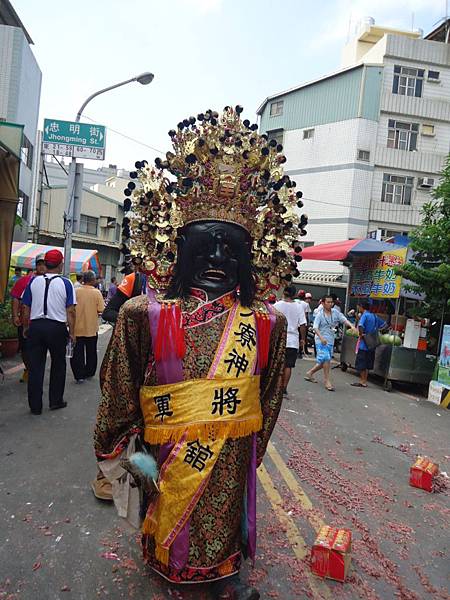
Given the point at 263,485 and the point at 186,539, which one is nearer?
the point at 186,539

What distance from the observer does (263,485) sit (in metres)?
4.05

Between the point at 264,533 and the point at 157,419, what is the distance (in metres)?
1.43

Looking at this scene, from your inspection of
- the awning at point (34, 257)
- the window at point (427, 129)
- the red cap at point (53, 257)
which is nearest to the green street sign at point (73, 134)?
the awning at point (34, 257)

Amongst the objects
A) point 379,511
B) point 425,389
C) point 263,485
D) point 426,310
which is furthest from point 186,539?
point 425,389

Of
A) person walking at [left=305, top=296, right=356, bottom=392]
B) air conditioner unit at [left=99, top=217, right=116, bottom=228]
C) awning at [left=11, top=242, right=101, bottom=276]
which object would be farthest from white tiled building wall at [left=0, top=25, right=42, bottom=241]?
person walking at [left=305, top=296, right=356, bottom=392]

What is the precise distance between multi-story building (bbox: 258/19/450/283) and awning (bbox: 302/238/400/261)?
1114 centimetres

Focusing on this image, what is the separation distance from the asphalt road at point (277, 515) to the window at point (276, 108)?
24.4 m

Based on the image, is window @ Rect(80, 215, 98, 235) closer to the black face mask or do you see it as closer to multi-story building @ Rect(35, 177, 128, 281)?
multi-story building @ Rect(35, 177, 128, 281)

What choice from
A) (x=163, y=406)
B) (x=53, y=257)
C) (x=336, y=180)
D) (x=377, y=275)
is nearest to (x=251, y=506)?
(x=163, y=406)

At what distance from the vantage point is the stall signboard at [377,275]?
999cm

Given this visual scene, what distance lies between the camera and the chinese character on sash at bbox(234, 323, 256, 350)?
2504 mm

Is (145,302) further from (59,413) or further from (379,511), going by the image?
(59,413)

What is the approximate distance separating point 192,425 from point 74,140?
8416 millimetres

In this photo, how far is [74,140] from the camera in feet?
30.7
